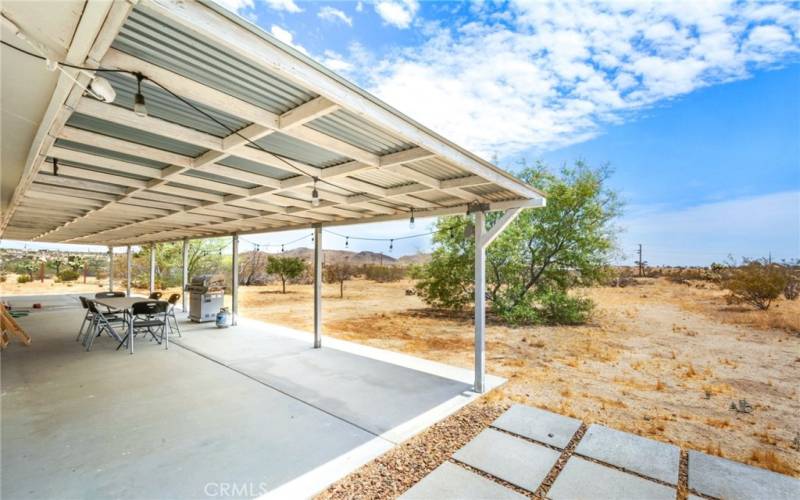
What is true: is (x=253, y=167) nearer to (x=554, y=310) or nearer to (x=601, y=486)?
(x=601, y=486)

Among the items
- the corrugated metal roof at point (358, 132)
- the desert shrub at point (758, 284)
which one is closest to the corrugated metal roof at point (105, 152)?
the corrugated metal roof at point (358, 132)

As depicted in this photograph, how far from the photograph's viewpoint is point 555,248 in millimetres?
9484

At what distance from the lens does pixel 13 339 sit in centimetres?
599

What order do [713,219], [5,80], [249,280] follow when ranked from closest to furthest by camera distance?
[5,80], [713,219], [249,280]

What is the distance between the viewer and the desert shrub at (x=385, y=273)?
20391mm

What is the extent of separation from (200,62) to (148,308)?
5227 mm

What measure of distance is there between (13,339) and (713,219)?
17.9 m

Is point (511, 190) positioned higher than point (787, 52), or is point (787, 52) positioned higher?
point (787, 52)

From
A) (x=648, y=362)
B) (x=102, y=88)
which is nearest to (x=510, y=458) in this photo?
(x=102, y=88)

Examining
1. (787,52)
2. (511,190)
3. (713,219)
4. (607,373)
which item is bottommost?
(607,373)

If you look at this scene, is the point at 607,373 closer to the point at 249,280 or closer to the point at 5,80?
the point at 5,80

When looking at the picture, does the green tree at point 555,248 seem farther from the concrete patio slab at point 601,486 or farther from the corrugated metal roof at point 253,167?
the concrete patio slab at point 601,486

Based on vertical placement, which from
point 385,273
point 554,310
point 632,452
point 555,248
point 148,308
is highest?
point 555,248

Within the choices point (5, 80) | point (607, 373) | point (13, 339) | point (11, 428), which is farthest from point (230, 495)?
point (13, 339)
